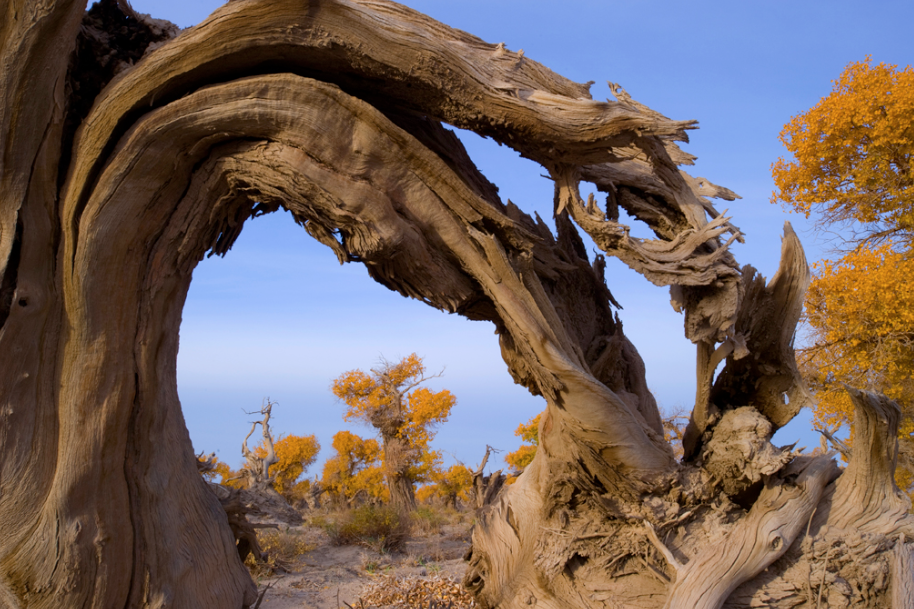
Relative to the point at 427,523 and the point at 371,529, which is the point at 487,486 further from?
the point at 427,523

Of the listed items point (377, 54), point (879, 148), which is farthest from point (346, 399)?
point (377, 54)

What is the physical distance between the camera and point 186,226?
13.0 ft

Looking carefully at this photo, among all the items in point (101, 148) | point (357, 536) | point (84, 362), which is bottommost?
point (357, 536)

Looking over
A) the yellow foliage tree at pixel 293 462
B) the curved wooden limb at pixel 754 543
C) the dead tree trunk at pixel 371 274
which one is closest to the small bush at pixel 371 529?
the dead tree trunk at pixel 371 274

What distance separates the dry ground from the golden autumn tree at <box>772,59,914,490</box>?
24.3 feet

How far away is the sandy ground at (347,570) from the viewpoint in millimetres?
6832

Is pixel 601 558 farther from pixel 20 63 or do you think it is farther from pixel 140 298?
pixel 20 63

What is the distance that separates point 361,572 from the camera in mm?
8328

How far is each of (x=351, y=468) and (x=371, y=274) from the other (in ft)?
64.7

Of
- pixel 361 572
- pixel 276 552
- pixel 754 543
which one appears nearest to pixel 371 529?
pixel 276 552

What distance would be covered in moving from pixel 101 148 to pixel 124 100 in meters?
0.34

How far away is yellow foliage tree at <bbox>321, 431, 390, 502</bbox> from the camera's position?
21406 millimetres

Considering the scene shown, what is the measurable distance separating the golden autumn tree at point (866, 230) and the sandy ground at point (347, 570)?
7.21m

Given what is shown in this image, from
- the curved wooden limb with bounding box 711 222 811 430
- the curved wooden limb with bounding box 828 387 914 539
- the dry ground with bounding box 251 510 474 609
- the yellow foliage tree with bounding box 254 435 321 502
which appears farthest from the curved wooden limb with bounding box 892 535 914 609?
the yellow foliage tree with bounding box 254 435 321 502
